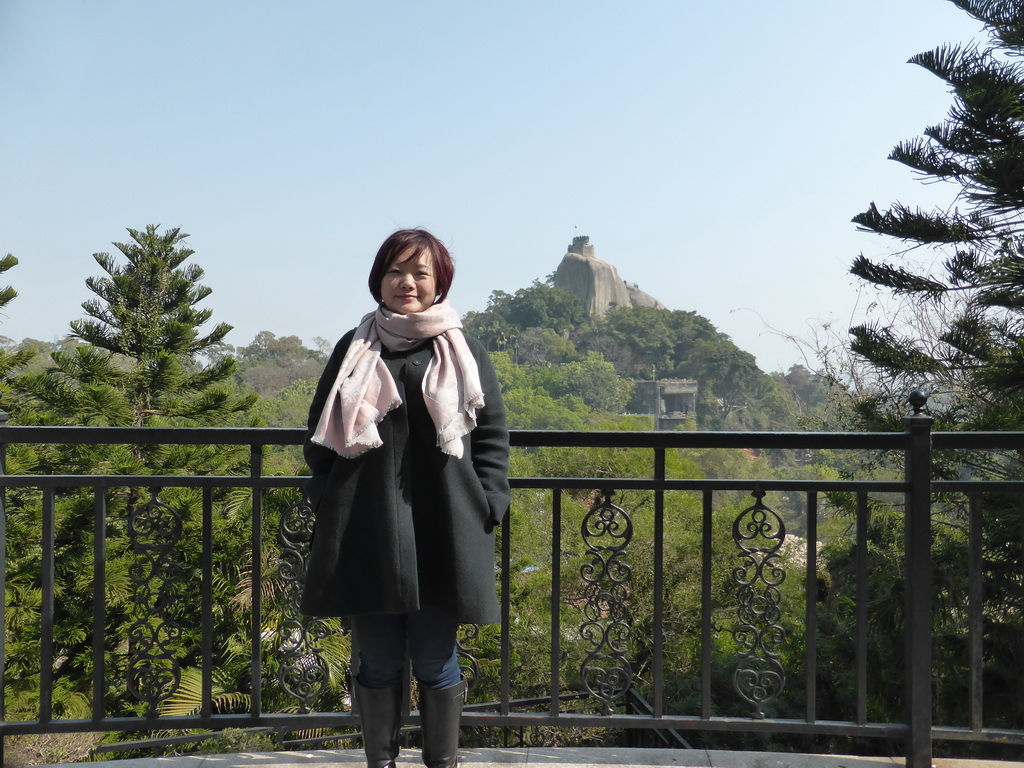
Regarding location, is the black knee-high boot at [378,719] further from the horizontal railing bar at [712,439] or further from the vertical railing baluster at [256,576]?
the horizontal railing bar at [712,439]

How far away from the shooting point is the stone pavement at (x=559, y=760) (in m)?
1.85

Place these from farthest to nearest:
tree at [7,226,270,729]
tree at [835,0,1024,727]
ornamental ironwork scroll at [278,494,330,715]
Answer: tree at [7,226,270,729]
tree at [835,0,1024,727]
ornamental ironwork scroll at [278,494,330,715]

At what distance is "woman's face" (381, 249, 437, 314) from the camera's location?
5.21 feet

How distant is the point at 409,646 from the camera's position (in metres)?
1.59

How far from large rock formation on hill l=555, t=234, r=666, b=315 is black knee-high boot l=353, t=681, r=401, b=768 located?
6434 cm

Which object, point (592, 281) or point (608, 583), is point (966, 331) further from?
point (592, 281)

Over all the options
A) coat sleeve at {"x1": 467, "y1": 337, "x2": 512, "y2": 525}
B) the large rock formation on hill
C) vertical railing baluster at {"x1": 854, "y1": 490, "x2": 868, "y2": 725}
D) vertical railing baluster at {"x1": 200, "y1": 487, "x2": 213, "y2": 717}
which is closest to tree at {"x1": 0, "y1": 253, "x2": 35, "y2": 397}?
vertical railing baluster at {"x1": 200, "y1": 487, "x2": 213, "y2": 717}

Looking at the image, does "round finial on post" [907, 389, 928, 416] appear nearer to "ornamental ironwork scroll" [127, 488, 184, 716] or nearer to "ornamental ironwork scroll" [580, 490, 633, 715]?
"ornamental ironwork scroll" [580, 490, 633, 715]

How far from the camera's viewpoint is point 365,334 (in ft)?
5.24

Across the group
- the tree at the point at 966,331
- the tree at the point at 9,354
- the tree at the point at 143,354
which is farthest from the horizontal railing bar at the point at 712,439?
the tree at the point at 9,354

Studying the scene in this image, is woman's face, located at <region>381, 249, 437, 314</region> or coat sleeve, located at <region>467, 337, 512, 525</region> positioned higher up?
woman's face, located at <region>381, 249, 437, 314</region>

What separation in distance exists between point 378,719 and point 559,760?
53 centimetres

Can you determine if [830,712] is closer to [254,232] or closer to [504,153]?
[504,153]

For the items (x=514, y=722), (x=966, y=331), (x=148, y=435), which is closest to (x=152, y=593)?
(x=148, y=435)
